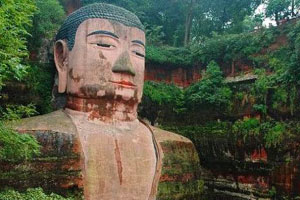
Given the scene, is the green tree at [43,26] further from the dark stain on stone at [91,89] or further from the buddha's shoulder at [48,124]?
the buddha's shoulder at [48,124]

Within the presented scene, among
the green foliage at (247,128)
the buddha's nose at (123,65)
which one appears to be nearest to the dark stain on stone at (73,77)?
the buddha's nose at (123,65)

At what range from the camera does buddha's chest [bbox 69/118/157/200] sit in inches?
264

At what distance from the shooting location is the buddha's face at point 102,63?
24.1 ft

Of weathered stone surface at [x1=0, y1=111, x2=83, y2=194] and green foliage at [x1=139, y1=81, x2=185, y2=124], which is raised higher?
green foliage at [x1=139, y1=81, x2=185, y2=124]

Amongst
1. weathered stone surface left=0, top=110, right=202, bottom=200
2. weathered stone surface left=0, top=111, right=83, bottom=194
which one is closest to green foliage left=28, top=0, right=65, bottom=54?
weathered stone surface left=0, top=110, right=202, bottom=200

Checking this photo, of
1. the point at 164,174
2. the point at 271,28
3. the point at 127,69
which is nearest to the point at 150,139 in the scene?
the point at 164,174

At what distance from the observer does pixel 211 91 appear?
11.0 meters

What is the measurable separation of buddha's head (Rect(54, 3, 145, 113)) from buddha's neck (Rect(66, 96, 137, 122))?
0.31 ft

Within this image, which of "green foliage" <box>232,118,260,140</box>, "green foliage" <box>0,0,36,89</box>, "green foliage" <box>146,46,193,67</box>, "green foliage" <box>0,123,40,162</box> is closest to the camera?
"green foliage" <box>0,0,36,89</box>

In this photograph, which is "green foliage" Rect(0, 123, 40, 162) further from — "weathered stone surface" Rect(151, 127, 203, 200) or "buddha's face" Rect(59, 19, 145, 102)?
"weathered stone surface" Rect(151, 127, 203, 200)

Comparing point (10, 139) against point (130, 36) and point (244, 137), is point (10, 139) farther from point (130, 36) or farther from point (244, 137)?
point (244, 137)

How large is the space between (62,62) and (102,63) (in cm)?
113

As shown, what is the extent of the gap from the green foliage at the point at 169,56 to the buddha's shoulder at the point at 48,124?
206 inches

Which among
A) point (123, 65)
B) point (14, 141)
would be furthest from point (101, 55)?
point (14, 141)
